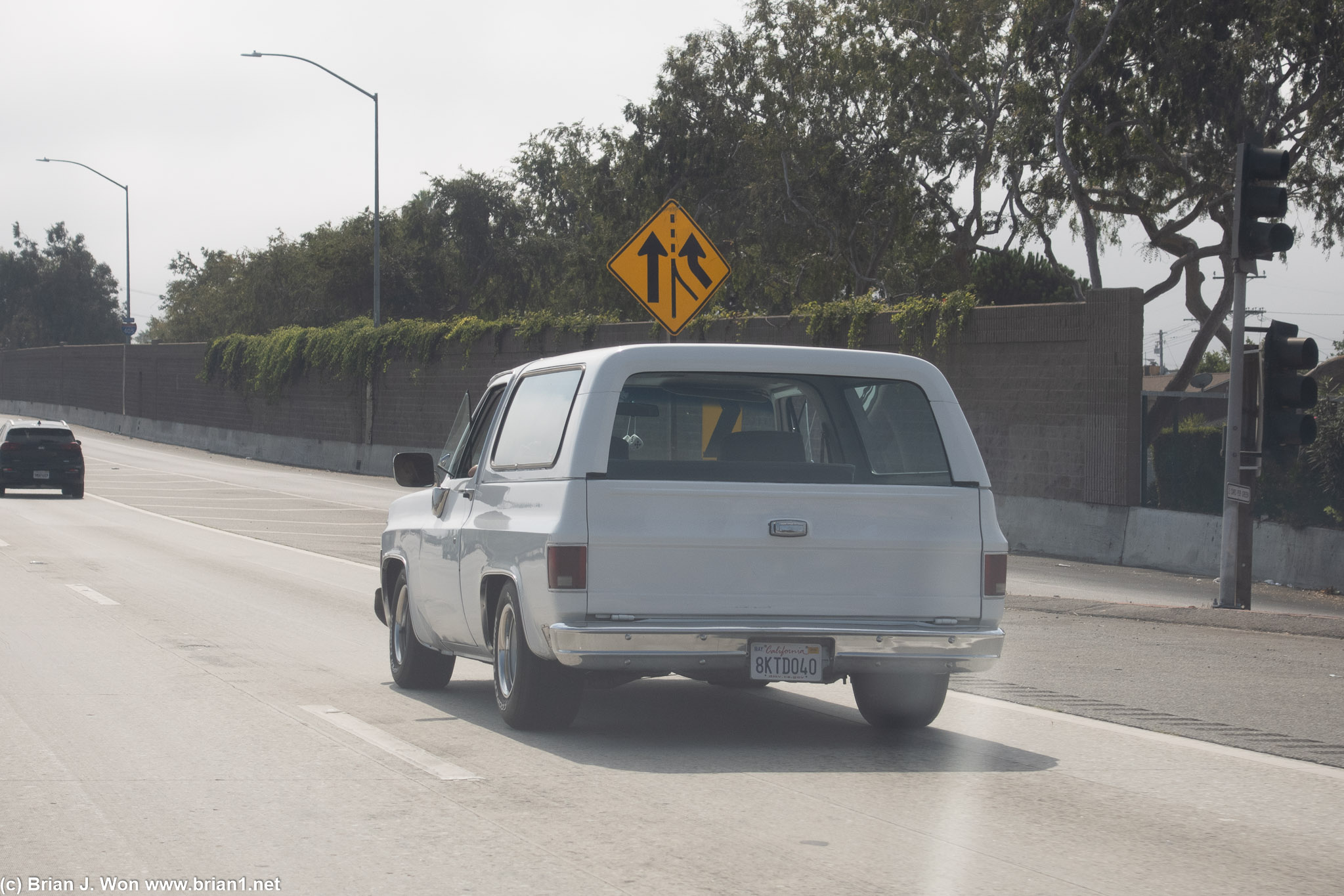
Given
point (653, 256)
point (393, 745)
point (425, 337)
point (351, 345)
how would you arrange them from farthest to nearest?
point (351, 345) < point (425, 337) < point (653, 256) < point (393, 745)

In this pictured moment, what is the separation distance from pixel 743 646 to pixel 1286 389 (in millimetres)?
8556

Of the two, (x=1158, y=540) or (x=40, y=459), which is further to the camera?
(x=40, y=459)

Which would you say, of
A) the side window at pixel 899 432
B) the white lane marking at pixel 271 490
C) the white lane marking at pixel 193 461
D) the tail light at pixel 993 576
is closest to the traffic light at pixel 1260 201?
the side window at pixel 899 432

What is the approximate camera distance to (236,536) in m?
24.0

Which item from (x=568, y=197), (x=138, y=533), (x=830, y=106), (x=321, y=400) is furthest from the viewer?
(x=568, y=197)

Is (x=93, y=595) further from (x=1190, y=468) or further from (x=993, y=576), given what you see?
(x=1190, y=468)

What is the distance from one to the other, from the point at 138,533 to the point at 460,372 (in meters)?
19.1

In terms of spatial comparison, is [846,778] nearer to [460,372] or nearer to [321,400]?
[460,372]

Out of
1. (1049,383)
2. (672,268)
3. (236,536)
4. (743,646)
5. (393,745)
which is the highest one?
(672,268)

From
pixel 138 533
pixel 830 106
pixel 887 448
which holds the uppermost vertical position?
pixel 830 106

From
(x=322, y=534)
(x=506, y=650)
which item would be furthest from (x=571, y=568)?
(x=322, y=534)

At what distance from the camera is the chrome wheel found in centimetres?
784

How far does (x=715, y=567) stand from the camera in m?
7.40

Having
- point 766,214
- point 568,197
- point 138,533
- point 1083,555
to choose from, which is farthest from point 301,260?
point 1083,555
